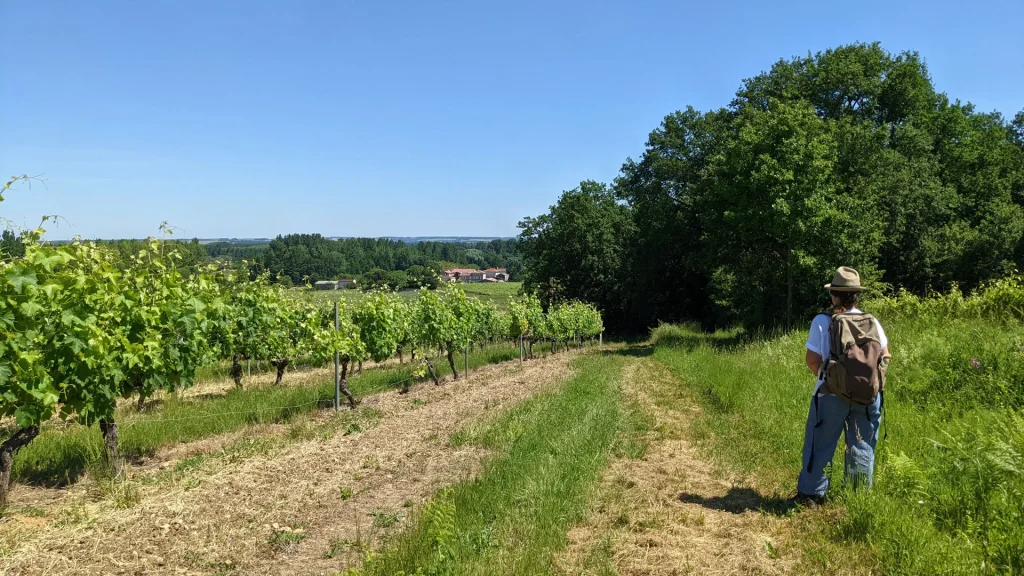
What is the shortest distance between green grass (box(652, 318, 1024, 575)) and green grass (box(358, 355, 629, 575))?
1.56m

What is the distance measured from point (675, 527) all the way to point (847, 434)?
156cm

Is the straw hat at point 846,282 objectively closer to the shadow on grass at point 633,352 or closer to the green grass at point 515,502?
the green grass at point 515,502

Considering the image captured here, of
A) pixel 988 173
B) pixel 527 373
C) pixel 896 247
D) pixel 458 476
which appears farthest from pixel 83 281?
pixel 988 173

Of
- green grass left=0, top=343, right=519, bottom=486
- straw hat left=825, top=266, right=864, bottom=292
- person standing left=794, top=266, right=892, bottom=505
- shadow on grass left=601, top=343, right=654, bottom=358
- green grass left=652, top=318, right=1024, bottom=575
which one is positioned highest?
straw hat left=825, top=266, right=864, bottom=292

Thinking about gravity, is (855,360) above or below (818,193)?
below

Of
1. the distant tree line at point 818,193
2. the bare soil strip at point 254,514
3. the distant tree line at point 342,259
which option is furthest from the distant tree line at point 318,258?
the distant tree line at point 818,193

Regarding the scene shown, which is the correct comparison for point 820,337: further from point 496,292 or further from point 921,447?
point 496,292

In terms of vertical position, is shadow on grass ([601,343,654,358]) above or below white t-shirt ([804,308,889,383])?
below

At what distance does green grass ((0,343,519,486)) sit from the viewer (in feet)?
23.6

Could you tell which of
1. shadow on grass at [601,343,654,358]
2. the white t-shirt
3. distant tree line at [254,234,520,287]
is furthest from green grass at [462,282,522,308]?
the white t-shirt

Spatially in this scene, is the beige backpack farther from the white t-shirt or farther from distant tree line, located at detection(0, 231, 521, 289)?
distant tree line, located at detection(0, 231, 521, 289)

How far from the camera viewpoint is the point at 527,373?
56.9 ft

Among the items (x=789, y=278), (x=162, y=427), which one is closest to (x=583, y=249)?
(x=789, y=278)

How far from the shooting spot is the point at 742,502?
5496 mm
